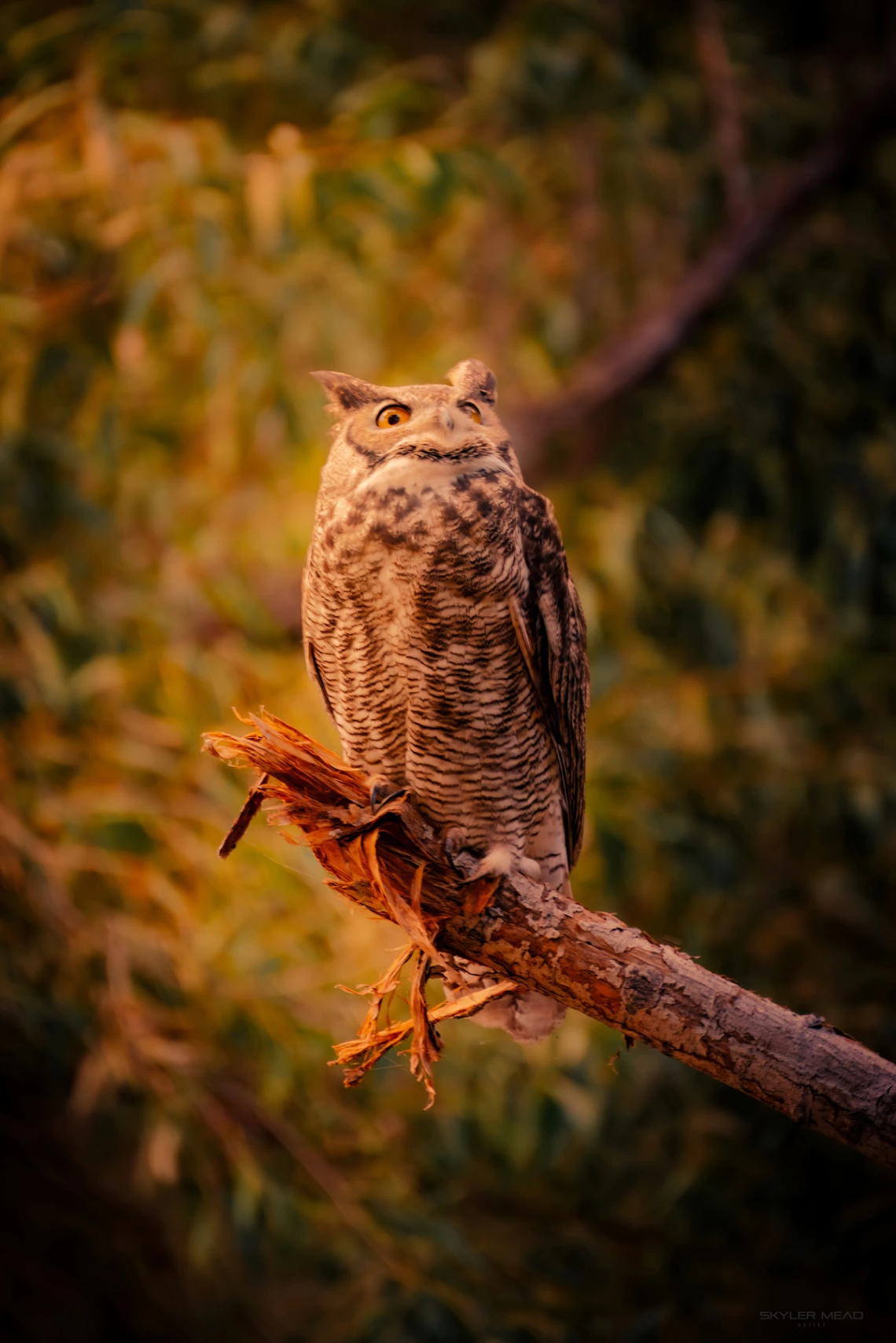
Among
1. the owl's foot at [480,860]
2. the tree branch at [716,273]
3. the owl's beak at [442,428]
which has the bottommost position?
the owl's foot at [480,860]

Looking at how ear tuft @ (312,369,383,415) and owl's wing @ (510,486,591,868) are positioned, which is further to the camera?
owl's wing @ (510,486,591,868)

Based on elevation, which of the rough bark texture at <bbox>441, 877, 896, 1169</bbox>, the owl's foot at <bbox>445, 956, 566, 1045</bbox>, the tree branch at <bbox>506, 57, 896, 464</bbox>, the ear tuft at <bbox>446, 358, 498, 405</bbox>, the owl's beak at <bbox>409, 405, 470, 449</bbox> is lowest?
the owl's foot at <bbox>445, 956, 566, 1045</bbox>

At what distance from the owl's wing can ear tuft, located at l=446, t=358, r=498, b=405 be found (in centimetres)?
13

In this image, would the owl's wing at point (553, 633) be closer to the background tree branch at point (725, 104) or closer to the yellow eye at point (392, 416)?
the yellow eye at point (392, 416)

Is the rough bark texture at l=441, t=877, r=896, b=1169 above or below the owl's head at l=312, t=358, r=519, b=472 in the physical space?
below

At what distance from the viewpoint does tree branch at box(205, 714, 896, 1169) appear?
3.56 feet

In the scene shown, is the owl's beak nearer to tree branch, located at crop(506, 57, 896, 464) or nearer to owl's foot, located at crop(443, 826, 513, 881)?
owl's foot, located at crop(443, 826, 513, 881)

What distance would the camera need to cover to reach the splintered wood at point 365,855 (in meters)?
1.18

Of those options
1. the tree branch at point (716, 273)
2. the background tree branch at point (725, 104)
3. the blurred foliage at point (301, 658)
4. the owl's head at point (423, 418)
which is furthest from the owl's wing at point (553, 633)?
the background tree branch at point (725, 104)

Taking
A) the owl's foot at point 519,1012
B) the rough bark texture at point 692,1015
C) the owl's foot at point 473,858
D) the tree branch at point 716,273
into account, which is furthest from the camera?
the tree branch at point 716,273

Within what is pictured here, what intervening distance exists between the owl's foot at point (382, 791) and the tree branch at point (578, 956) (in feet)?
0.06

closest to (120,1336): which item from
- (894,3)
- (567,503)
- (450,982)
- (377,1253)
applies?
(377,1253)

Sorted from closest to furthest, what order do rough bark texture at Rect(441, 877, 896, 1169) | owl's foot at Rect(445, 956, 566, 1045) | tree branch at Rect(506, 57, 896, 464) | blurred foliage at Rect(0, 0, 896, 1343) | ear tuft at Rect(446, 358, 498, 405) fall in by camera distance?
rough bark texture at Rect(441, 877, 896, 1169) < ear tuft at Rect(446, 358, 498, 405) < owl's foot at Rect(445, 956, 566, 1045) < blurred foliage at Rect(0, 0, 896, 1343) < tree branch at Rect(506, 57, 896, 464)

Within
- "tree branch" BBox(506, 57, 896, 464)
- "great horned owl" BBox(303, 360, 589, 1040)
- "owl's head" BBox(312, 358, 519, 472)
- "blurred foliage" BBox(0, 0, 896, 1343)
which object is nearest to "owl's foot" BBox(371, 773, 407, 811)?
"great horned owl" BBox(303, 360, 589, 1040)
